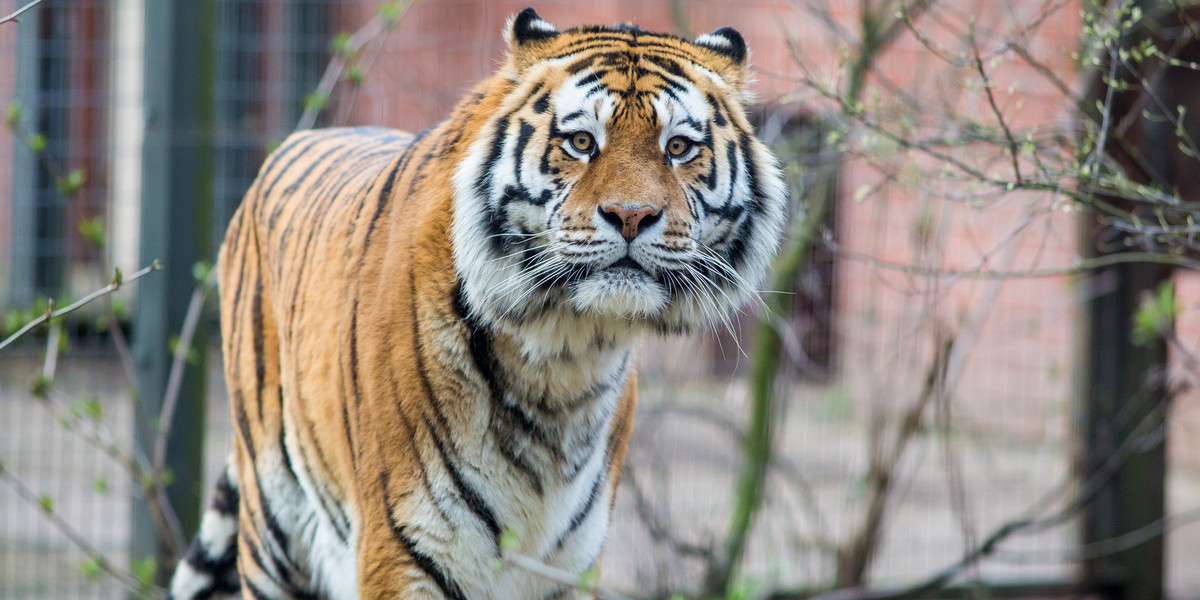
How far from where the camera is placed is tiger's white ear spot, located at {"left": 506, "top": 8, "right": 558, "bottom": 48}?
211cm

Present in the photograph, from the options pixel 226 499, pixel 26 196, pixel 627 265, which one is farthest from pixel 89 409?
pixel 26 196

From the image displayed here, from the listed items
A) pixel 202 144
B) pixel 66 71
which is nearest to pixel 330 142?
pixel 202 144

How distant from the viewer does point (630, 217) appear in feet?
5.92

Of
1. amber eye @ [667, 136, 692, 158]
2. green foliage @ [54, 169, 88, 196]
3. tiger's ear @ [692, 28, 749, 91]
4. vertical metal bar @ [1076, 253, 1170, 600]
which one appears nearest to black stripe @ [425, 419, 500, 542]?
amber eye @ [667, 136, 692, 158]

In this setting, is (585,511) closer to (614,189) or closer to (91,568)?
(614,189)

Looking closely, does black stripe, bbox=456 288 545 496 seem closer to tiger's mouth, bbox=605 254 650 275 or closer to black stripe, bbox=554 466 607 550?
black stripe, bbox=554 466 607 550

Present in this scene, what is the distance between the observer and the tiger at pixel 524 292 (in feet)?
6.28

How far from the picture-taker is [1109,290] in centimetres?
404

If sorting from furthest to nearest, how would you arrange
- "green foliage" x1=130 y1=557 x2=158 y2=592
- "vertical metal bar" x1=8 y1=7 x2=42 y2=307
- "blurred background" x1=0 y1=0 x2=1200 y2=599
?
"vertical metal bar" x1=8 y1=7 x2=42 y2=307 → "blurred background" x1=0 y1=0 x2=1200 y2=599 → "green foliage" x1=130 y1=557 x2=158 y2=592

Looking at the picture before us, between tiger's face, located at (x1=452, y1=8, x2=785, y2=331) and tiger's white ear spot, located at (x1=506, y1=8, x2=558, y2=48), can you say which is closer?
tiger's face, located at (x1=452, y1=8, x2=785, y2=331)

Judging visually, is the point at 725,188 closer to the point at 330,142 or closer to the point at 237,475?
the point at 330,142

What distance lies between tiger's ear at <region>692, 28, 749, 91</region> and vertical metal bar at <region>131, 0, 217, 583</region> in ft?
6.64

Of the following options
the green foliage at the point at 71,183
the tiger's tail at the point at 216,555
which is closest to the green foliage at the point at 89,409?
the tiger's tail at the point at 216,555

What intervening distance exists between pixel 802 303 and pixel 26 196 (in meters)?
3.67
